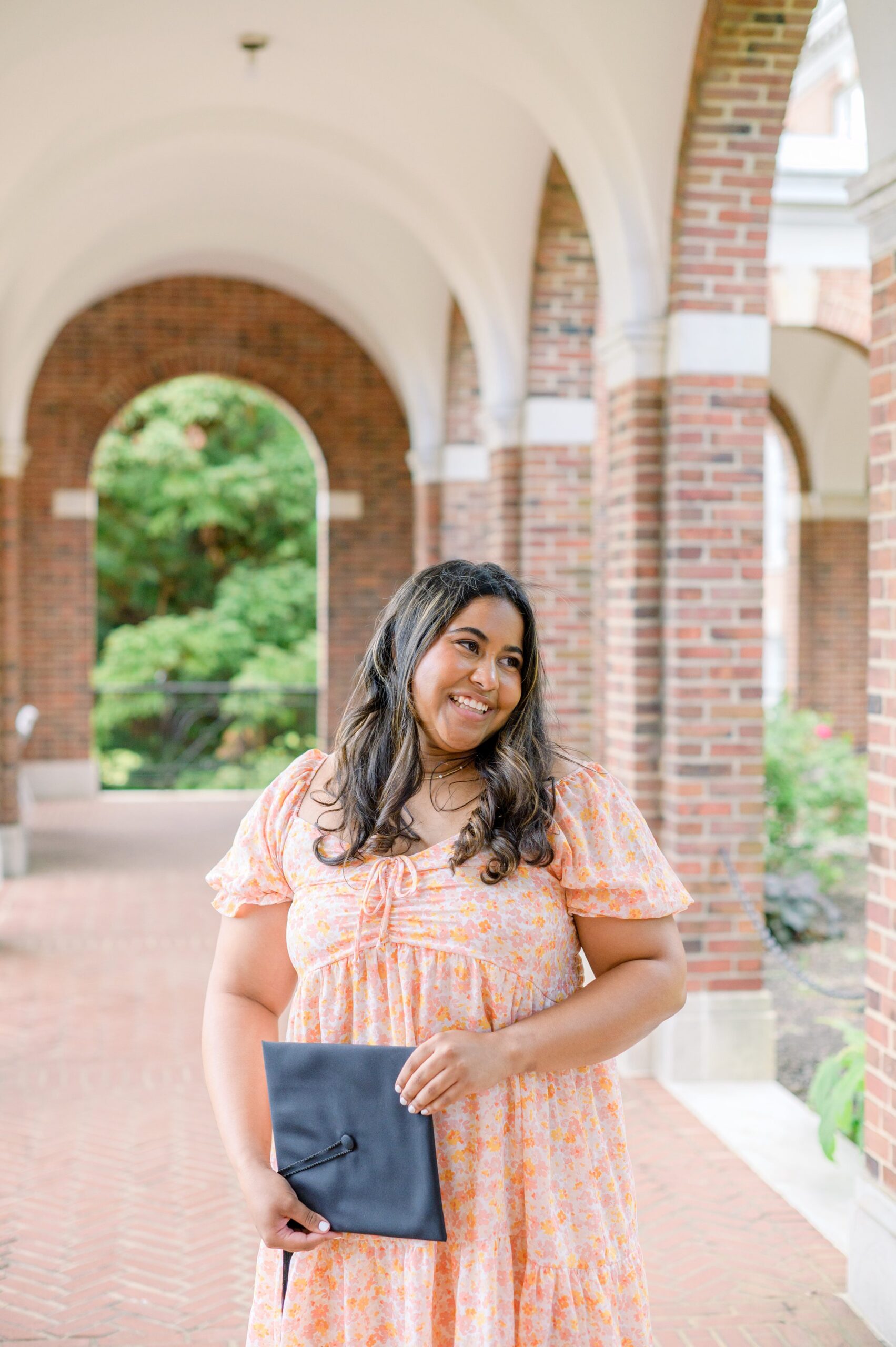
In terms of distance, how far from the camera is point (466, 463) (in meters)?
10.9

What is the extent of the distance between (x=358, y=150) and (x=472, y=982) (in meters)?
7.18

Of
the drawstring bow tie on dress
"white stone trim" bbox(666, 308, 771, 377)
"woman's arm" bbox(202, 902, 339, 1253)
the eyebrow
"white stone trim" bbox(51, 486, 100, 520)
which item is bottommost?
"woman's arm" bbox(202, 902, 339, 1253)

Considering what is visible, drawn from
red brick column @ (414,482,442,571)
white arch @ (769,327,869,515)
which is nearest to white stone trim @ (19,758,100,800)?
red brick column @ (414,482,442,571)

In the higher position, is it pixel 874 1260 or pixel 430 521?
pixel 430 521

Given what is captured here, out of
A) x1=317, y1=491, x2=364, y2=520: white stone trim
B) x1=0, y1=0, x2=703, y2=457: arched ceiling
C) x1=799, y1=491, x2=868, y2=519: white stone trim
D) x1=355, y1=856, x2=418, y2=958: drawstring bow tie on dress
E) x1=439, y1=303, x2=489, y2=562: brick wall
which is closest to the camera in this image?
x1=355, y1=856, x2=418, y2=958: drawstring bow tie on dress

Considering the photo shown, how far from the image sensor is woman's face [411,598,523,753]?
1.80 m

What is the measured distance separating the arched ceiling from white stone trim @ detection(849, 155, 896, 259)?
198 cm

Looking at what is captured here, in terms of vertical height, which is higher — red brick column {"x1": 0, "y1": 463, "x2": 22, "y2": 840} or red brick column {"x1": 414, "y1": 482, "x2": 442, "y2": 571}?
red brick column {"x1": 414, "y1": 482, "x2": 442, "y2": 571}

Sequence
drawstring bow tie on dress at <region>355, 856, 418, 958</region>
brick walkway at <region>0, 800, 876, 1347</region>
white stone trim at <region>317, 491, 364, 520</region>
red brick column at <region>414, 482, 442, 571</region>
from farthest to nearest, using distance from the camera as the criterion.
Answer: white stone trim at <region>317, 491, 364, 520</region>, red brick column at <region>414, 482, 442, 571</region>, brick walkway at <region>0, 800, 876, 1347</region>, drawstring bow tie on dress at <region>355, 856, 418, 958</region>

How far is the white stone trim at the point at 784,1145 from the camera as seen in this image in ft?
13.3

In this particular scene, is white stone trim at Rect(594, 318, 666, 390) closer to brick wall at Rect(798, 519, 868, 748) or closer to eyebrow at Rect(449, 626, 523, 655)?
eyebrow at Rect(449, 626, 523, 655)

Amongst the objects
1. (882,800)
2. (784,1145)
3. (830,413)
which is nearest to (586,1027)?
(882,800)

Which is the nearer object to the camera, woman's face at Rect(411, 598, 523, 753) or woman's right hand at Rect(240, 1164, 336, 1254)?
woman's right hand at Rect(240, 1164, 336, 1254)

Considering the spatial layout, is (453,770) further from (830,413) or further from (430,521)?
(830,413)
